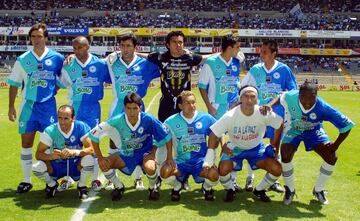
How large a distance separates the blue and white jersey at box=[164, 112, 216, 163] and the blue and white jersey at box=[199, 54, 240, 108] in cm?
82

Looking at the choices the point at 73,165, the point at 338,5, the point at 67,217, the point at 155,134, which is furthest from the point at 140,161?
the point at 338,5

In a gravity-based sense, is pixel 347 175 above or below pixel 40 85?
below

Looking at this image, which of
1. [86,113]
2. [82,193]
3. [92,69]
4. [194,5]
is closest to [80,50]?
[92,69]

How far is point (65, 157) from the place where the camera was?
225 inches

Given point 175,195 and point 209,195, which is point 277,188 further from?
point 175,195

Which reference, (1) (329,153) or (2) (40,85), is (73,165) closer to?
(2) (40,85)

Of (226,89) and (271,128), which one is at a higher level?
(226,89)

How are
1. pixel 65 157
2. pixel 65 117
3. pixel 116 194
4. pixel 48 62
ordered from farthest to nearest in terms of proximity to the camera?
pixel 48 62, pixel 116 194, pixel 65 117, pixel 65 157

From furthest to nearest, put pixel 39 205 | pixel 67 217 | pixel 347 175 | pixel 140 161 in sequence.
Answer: pixel 347 175, pixel 140 161, pixel 39 205, pixel 67 217

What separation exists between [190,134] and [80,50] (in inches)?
80.9

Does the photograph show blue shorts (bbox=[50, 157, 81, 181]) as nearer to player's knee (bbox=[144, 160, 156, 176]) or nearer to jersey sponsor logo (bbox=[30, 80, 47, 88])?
player's knee (bbox=[144, 160, 156, 176])

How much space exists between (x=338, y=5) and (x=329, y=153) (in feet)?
203

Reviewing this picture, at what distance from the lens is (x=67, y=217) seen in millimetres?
5219

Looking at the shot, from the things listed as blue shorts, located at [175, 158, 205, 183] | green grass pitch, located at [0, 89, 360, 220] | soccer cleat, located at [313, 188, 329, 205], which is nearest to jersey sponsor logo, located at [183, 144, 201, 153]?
blue shorts, located at [175, 158, 205, 183]
